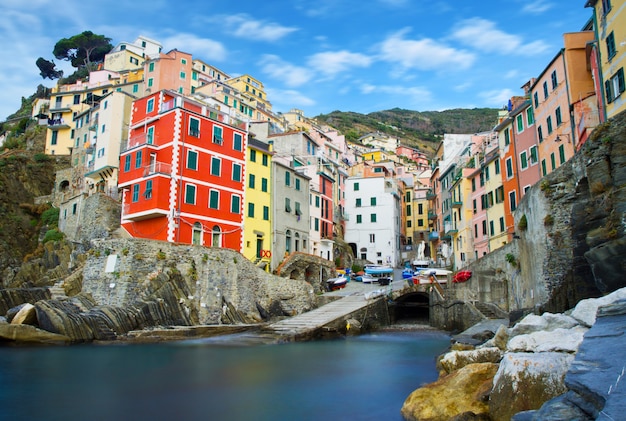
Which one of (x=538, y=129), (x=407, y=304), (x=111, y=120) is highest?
(x=111, y=120)

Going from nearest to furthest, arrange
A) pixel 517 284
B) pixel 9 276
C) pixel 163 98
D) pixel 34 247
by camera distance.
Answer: pixel 517 284
pixel 163 98
pixel 9 276
pixel 34 247

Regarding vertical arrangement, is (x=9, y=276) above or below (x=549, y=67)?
below

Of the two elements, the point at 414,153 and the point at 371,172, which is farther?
the point at 414,153

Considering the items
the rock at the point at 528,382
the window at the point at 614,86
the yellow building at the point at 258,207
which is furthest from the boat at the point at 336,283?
the rock at the point at 528,382

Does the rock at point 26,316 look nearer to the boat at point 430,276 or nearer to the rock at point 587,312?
the rock at point 587,312

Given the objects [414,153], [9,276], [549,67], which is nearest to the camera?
[549,67]

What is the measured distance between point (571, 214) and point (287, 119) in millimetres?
89709

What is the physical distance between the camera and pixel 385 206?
238ft

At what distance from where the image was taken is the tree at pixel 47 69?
103369 mm

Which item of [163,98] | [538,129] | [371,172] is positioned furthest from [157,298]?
[371,172]

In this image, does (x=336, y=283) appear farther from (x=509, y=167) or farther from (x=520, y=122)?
(x=520, y=122)

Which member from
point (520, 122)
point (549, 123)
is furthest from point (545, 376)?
A: point (520, 122)

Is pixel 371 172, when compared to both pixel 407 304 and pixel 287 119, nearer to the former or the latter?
pixel 287 119

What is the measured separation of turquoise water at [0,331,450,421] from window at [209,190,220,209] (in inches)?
598
